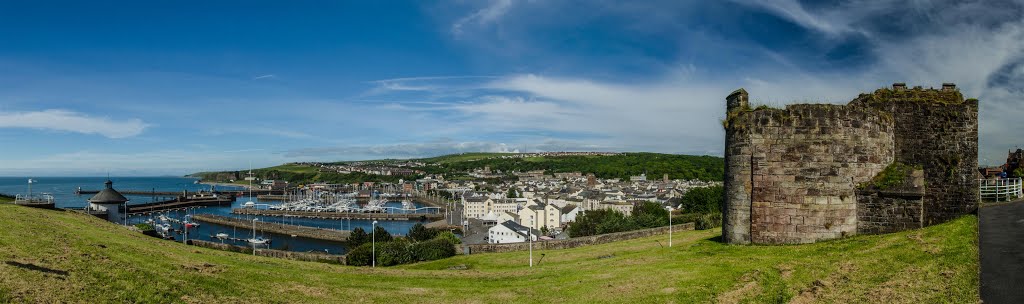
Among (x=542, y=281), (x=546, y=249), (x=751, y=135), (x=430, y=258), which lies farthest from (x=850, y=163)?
(x=430, y=258)

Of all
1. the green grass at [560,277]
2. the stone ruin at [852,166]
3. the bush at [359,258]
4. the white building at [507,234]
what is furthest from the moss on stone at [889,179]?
the white building at [507,234]

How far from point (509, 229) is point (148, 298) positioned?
62.7 metres

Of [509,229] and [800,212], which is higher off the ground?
[800,212]

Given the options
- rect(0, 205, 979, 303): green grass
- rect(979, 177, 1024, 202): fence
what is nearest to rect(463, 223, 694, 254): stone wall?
rect(0, 205, 979, 303): green grass

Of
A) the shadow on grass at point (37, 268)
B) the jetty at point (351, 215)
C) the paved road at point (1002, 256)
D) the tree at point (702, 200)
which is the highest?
the paved road at point (1002, 256)

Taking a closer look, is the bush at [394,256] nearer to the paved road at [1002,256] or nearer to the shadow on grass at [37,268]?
the shadow on grass at [37,268]

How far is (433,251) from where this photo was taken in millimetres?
30656

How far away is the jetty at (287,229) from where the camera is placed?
9311 centimetres

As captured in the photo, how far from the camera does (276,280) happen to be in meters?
15.4

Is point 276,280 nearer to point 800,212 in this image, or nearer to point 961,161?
point 800,212

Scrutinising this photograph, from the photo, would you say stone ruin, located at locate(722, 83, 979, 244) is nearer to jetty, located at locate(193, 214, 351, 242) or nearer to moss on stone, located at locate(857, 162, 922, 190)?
moss on stone, located at locate(857, 162, 922, 190)

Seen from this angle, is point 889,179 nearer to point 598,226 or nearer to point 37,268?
point 37,268

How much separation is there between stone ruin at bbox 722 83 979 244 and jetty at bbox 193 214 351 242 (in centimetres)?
7103

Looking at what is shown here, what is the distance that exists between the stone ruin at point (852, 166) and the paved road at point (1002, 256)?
1561mm
